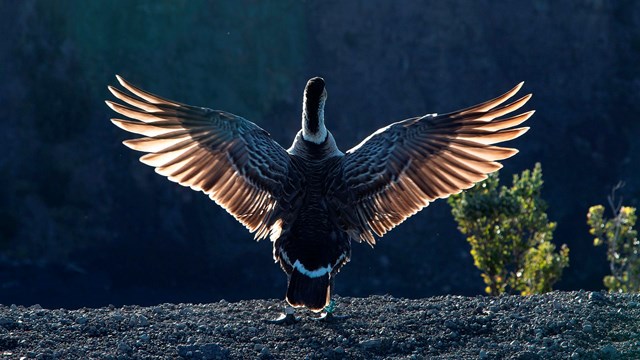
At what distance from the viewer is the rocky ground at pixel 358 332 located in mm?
6840

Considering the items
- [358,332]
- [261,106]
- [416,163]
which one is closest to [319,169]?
[416,163]

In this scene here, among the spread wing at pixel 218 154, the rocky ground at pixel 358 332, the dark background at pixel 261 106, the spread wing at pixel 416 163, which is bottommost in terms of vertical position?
the rocky ground at pixel 358 332

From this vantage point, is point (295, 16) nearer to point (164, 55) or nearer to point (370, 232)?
point (164, 55)

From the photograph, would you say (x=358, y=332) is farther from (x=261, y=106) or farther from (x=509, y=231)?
(x=261, y=106)

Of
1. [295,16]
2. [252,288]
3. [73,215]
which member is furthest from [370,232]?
[295,16]

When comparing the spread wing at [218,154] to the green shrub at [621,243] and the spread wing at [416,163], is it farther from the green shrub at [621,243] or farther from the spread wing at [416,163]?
the green shrub at [621,243]

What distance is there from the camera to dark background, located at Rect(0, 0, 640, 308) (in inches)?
629

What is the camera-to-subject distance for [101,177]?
655 inches

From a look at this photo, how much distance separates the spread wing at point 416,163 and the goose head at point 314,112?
0.51 metres

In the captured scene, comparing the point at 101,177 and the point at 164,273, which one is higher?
the point at 101,177

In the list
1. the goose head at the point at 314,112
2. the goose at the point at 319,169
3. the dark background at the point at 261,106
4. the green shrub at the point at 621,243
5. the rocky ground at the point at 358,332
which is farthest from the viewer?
the dark background at the point at 261,106

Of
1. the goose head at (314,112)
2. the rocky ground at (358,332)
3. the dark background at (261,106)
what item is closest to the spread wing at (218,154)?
the goose head at (314,112)

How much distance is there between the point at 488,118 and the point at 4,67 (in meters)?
11.5

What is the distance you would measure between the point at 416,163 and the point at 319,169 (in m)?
0.74
